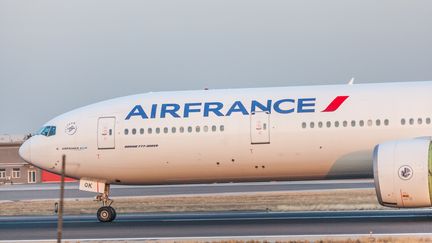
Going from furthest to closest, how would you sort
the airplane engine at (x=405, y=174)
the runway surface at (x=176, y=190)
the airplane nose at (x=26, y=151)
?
the runway surface at (x=176, y=190) → the airplane nose at (x=26, y=151) → the airplane engine at (x=405, y=174)

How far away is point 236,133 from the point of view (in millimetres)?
27625

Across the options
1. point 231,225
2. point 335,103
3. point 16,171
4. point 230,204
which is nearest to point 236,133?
point 231,225

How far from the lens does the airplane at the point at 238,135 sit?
2683 cm

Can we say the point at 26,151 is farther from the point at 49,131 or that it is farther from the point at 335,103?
the point at 335,103

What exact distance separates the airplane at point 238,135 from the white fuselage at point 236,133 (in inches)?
1.1

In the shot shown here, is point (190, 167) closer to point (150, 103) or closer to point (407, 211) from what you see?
point (150, 103)

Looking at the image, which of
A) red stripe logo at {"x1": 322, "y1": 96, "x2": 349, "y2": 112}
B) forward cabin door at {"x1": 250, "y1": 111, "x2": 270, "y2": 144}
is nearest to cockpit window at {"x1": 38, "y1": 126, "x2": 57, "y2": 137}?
forward cabin door at {"x1": 250, "y1": 111, "x2": 270, "y2": 144}

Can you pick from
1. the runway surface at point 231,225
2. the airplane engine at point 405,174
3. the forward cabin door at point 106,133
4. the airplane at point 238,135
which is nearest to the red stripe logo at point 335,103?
the airplane at point 238,135

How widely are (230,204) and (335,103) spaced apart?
1349 centimetres

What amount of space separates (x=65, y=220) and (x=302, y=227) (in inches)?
385

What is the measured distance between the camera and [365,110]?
1062 inches

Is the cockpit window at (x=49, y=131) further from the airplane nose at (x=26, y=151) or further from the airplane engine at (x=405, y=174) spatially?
the airplane engine at (x=405, y=174)

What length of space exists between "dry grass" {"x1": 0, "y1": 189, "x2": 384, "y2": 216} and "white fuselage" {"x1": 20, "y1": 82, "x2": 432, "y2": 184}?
22.7 feet

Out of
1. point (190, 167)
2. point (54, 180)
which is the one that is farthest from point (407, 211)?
point (54, 180)
